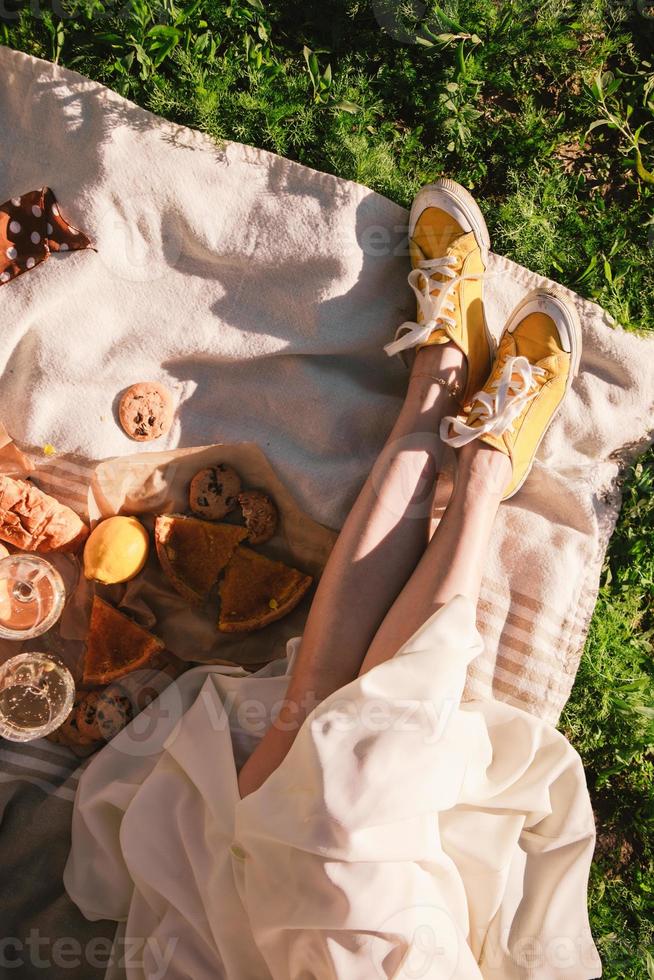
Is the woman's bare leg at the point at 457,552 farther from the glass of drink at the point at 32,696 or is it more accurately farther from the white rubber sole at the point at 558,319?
the glass of drink at the point at 32,696

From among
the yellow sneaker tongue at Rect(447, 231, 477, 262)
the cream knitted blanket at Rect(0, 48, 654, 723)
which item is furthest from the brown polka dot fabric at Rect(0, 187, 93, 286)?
the yellow sneaker tongue at Rect(447, 231, 477, 262)

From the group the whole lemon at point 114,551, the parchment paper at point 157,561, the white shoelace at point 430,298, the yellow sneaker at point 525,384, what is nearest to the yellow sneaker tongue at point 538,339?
the yellow sneaker at point 525,384

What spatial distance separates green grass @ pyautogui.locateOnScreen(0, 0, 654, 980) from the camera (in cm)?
287

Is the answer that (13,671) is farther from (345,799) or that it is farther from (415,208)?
(415,208)

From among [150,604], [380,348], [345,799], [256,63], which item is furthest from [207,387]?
[345,799]

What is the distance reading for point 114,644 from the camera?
273 centimetres

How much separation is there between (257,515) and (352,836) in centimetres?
122

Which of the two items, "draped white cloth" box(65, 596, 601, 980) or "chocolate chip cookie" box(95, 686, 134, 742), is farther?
"chocolate chip cookie" box(95, 686, 134, 742)

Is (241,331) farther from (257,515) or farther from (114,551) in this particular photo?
(114,551)

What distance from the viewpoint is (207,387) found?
9.57ft

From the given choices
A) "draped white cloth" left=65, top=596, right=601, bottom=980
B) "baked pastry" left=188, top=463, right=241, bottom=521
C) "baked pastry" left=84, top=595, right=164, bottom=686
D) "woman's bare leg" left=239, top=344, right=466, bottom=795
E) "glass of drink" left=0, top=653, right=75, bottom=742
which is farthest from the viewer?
"baked pastry" left=188, top=463, right=241, bottom=521

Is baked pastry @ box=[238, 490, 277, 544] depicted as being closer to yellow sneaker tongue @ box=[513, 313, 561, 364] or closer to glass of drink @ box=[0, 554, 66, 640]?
glass of drink @ box=[0, 554, 66, 640]

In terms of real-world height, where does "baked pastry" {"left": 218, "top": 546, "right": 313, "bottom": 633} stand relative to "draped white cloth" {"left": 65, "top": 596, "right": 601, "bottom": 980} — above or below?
above

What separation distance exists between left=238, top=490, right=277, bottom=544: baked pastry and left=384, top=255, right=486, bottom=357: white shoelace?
2.47 ft
